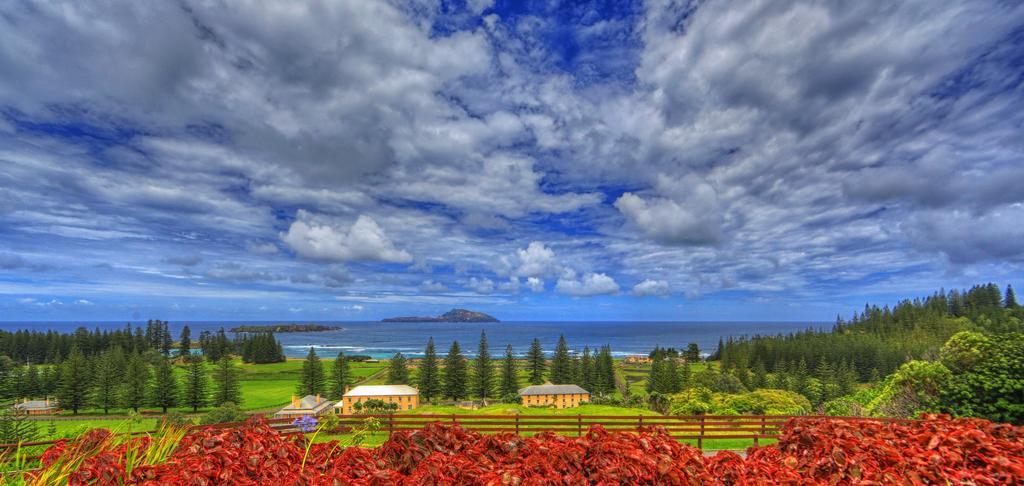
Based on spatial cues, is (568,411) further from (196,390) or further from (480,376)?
(196,390)

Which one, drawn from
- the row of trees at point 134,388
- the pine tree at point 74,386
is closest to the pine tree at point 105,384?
the row of trees at point 134,388

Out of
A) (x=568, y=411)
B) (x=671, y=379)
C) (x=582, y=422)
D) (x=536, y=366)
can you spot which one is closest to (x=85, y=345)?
(x=536, y=366)

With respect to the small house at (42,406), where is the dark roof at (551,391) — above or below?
above

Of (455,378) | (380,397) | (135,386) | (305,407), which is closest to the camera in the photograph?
(305,407)

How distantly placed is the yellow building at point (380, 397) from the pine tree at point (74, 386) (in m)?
34.2

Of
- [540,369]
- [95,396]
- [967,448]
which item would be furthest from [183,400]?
[967,448]

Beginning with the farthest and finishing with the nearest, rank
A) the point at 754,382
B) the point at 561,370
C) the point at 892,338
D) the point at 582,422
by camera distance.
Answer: the point at 892,338 < the point at 754,382 < the point at 561,370 < the point at 582,422

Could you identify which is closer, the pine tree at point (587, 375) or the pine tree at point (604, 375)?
the pine tree at point (604, 375)

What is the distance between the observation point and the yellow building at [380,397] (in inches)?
1897

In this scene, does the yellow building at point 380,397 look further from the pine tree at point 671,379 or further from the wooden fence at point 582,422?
the wooden fence at point 582,422

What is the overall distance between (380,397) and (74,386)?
1595 inches

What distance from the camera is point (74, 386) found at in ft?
181

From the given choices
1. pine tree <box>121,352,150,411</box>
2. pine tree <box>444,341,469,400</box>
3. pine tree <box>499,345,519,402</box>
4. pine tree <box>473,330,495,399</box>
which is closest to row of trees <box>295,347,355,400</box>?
pine tree <box>444,341,469,400</box>

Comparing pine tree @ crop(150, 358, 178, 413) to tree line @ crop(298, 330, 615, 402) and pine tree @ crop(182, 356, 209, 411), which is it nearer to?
pine tree @ crop(182, 356, 209, 411)
